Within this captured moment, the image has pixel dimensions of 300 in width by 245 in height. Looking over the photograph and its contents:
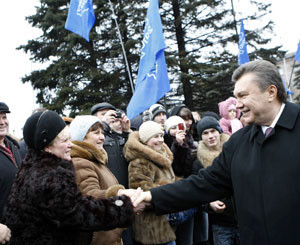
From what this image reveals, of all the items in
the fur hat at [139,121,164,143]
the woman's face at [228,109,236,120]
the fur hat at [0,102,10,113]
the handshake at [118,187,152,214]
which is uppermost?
the fur hat at [0,102,10,113]

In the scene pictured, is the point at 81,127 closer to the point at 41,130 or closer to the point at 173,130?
the point at 41,130

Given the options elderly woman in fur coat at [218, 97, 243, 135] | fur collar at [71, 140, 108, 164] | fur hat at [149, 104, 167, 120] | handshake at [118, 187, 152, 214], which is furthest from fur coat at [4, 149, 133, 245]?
elderly woman in fur coat at [218, 97, 243, 135]

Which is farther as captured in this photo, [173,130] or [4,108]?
[173,130]

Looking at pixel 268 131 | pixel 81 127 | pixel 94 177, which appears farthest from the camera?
pixel 81 127

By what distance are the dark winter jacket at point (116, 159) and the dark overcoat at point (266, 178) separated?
1.83m

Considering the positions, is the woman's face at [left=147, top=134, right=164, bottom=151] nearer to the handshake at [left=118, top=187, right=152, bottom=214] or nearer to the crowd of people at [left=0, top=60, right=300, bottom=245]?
the crowd of people at [left=0, top=60, right=300, bottom=245]

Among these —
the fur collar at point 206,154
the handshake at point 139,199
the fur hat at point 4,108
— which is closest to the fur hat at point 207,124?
the fur collar at point 206,154

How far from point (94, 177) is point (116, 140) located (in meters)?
1.50

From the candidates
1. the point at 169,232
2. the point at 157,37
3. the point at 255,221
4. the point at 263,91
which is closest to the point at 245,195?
the point at 255,221

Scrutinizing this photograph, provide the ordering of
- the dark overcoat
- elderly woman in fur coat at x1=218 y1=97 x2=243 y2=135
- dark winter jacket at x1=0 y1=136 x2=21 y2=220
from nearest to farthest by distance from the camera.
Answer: the dark overcoat
dark winter jacket at x1=0 y1=136 x2=21 y2=220
elderly woman in fur coat at x1=218 y1=97 x2=243 y2=135

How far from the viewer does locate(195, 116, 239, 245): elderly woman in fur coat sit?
4.06m

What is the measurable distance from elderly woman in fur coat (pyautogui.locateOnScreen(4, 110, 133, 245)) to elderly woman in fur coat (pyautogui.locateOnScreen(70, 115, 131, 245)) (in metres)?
0.40

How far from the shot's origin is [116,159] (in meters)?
4.20

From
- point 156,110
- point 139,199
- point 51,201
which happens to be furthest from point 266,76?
point 156,110
